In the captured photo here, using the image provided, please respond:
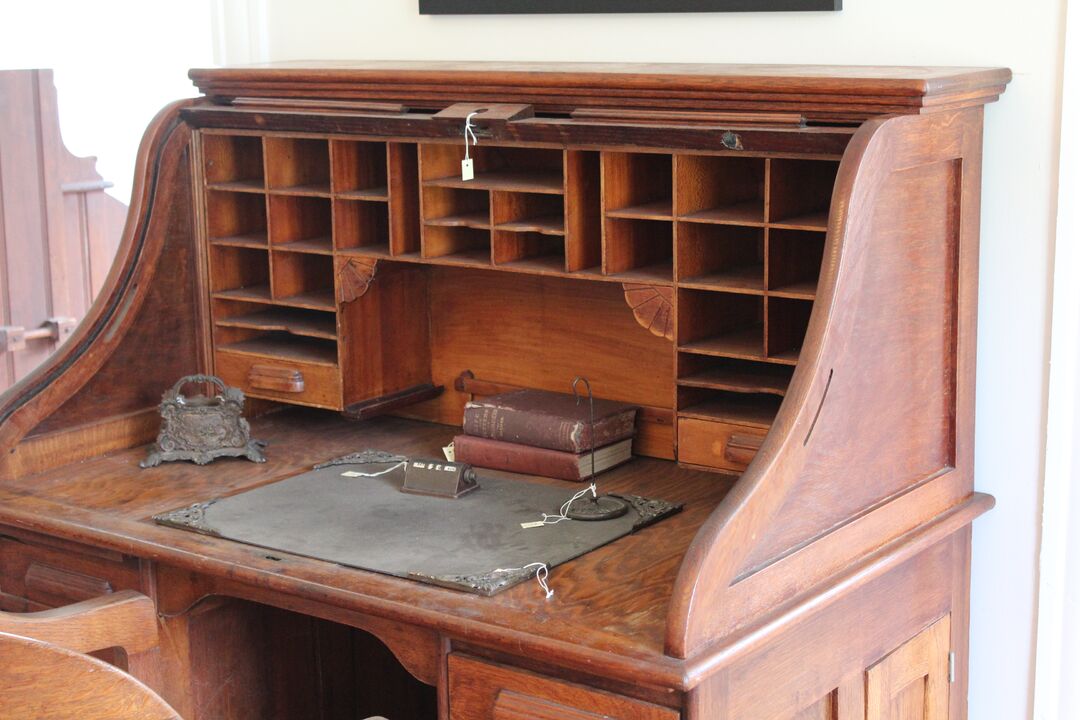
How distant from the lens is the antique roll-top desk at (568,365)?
6.75 ft

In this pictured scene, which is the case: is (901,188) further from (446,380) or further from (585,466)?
(446,380)

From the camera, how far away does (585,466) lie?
270 cm

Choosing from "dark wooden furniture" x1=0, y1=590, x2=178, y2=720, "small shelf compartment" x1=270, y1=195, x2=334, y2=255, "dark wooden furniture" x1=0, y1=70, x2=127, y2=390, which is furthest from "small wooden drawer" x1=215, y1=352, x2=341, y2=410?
"dark wooden furniture" x1=0, y1=590, x2=178, y2=720

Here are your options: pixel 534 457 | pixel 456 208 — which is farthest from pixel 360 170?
pixel 534 457

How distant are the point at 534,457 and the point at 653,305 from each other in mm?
416

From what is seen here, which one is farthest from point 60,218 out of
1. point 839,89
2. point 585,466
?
point 839,89

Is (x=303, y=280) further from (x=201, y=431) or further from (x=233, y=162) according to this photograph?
(x=201, y=431)

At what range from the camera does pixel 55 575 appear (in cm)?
270

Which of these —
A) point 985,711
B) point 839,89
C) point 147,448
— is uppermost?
point 839,89

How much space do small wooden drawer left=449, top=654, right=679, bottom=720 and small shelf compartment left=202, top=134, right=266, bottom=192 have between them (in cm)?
124

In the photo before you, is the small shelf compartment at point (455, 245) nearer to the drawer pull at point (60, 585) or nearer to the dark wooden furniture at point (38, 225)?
the drawer pull at point (60, 585)

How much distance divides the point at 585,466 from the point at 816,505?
2.23 ft

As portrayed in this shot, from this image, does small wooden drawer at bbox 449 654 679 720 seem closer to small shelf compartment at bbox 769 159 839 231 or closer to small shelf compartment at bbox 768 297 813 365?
small shelf compartment at bbox 768 297 813 365

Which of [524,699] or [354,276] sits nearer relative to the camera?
[524,699]
